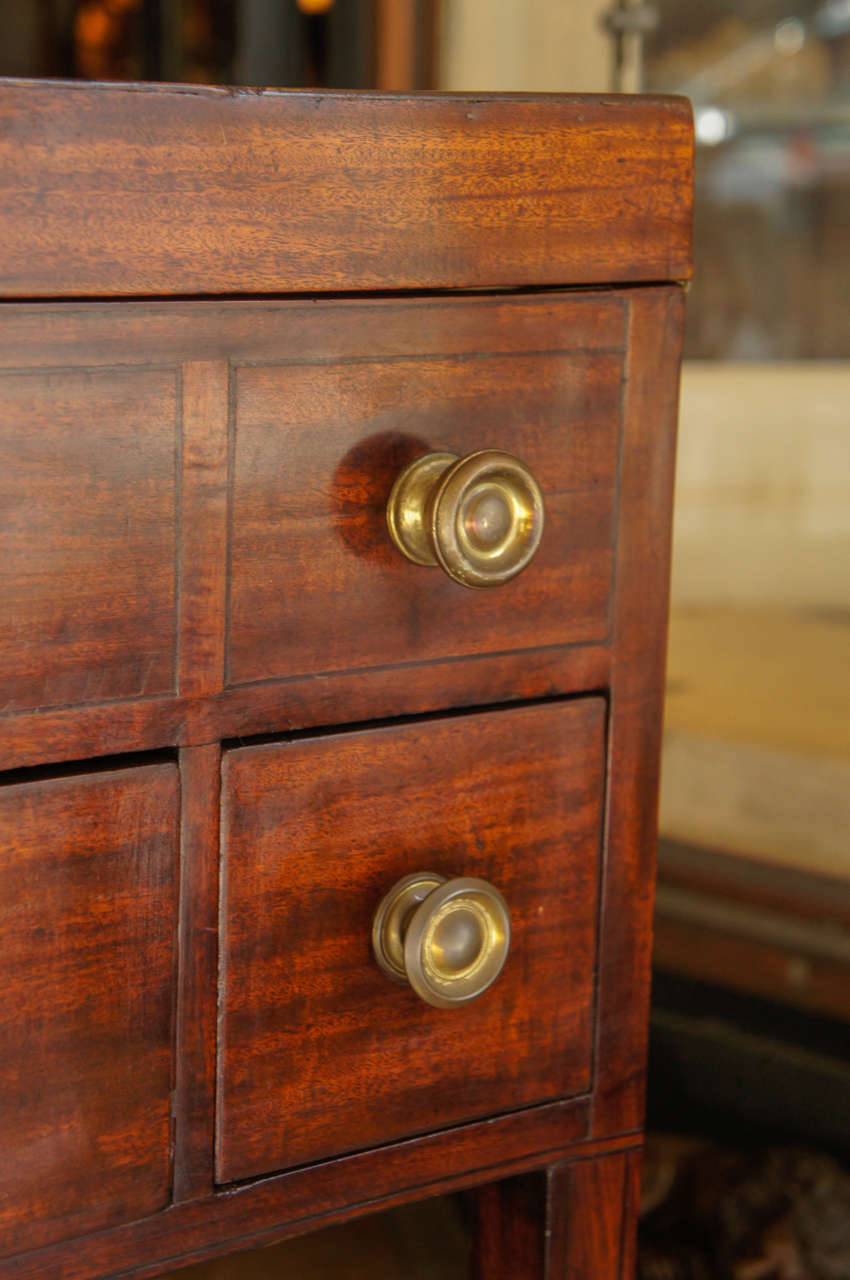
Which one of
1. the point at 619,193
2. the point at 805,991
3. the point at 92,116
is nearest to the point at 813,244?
the point at 805,991

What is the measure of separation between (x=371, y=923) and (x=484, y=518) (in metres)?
0.15

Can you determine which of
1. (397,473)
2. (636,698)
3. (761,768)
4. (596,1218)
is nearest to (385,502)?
(397,473)

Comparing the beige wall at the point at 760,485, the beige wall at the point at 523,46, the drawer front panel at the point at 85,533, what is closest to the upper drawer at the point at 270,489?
the drawer front panel at the point at 85,533

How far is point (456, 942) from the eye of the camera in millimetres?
471

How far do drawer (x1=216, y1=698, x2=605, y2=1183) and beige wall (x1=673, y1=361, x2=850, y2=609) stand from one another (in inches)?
45.4

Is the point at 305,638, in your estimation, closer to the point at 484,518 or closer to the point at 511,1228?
the point at 484,518

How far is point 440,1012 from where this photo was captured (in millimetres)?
524

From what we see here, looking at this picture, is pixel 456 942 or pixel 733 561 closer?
pixel 456 942

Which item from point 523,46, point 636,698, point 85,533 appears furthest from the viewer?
Result: point 523,46

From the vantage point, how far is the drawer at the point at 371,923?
19.1 inches

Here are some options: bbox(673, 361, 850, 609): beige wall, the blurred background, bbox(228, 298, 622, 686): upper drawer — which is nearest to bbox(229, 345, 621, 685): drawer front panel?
bbox(228, 298, 622, 686): upper drawer

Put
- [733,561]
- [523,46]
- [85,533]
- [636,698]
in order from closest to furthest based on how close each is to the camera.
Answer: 1. [85,533]
2. [636,698]
3. [523,46]
4. [733,561]

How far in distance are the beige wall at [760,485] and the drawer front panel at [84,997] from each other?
49.4 inches

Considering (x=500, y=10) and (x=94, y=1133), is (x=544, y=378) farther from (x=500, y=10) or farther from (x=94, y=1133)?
(x=500, y=10)
